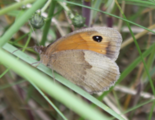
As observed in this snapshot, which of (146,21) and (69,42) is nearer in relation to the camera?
(69,42)

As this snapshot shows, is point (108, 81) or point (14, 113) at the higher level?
point (108, 81)

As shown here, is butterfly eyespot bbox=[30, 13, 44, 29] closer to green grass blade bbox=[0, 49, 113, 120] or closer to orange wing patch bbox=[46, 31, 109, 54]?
orange wing patch bbox=[46, 31, 109, 54]

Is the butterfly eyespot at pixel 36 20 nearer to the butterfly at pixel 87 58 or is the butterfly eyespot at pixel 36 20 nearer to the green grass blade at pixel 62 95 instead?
the butterfly at pixel 87 58

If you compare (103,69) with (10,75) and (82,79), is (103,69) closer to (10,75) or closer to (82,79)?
(82,79)

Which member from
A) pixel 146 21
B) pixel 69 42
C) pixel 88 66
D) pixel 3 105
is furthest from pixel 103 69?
pixel 146 21

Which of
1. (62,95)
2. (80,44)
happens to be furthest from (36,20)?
(62,95)

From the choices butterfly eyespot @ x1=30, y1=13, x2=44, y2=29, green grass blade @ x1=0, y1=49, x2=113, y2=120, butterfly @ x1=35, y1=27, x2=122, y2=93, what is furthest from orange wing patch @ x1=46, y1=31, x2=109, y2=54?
green grass blade @ x1=0, y1=49, x2=113, y2=120

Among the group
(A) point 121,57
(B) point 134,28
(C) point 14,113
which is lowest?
(C) point 14,113

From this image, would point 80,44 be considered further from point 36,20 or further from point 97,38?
point 36,20
